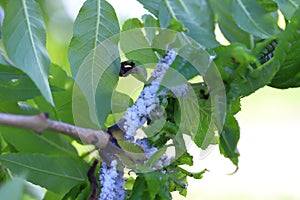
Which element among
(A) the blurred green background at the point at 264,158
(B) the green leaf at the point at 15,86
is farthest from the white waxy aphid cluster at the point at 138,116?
(A) the blurred green background at the point at 264,158

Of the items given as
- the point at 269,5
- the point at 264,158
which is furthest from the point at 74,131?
the point at 264,158

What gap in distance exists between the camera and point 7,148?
0.74 m

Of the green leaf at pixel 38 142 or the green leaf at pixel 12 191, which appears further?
the green leaf at pixel 38 142

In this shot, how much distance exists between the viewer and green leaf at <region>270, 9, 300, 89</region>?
52 centimetres

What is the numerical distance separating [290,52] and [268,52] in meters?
0.03

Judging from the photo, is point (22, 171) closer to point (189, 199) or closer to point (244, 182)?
point (189, 199)

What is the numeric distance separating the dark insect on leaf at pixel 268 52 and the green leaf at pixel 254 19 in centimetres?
2

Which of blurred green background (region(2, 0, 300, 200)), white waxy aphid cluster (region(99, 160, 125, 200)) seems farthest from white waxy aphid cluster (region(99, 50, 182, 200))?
blurred green background (region(2, 0, 300, 200))

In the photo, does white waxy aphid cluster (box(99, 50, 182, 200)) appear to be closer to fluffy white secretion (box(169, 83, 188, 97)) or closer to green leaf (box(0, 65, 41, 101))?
fluffy white secretion (box(169, 83, 188, 97))

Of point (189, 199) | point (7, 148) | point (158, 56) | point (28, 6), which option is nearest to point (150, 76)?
point (158, 56)

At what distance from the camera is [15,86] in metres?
0.60

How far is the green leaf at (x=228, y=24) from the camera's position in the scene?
589 mm

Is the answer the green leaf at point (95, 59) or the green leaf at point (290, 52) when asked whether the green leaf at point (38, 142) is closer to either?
the green leaf at point (95, 59)

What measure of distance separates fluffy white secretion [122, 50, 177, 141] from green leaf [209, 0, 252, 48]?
0.09 meters
